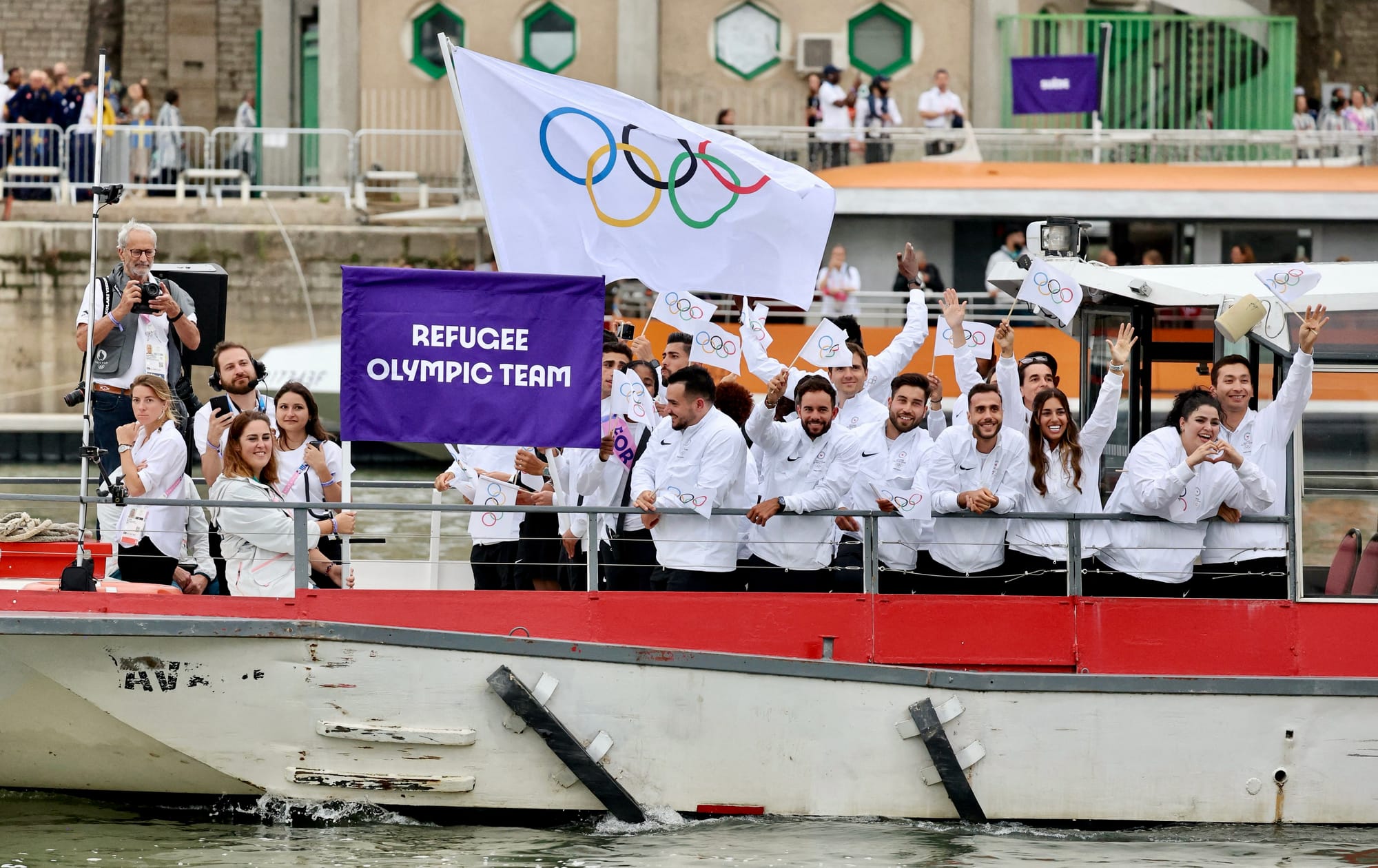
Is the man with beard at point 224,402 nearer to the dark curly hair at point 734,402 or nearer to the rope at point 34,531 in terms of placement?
the rope at point 34,531

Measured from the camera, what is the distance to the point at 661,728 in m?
8.24

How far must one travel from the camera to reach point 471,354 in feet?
26.7

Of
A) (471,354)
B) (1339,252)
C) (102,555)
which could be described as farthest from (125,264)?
(1339,252)

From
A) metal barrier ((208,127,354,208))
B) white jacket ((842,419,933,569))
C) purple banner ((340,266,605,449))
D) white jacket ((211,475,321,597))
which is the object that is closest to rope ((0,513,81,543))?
white jacket ((211,475,321,597))

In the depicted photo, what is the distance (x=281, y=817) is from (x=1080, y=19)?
2218 centimetres

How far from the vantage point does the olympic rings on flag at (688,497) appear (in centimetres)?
829

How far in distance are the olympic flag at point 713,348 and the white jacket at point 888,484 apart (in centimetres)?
75

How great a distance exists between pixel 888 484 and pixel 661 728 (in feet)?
5.24

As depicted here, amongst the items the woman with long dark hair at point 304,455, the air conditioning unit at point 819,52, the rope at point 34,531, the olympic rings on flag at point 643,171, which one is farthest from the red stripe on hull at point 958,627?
the air conditioning unit at point 819,52

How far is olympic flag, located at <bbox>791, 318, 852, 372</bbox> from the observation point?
30.4 feet

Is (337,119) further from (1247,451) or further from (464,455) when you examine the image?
(1247,451)

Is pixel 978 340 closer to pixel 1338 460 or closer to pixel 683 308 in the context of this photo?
pixel 683 308

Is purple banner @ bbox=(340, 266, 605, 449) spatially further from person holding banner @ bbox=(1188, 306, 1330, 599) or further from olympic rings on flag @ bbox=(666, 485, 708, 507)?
person holding banner @ bbox=(1188, 306, 1330, 599)

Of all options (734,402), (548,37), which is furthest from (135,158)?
(734,402)
